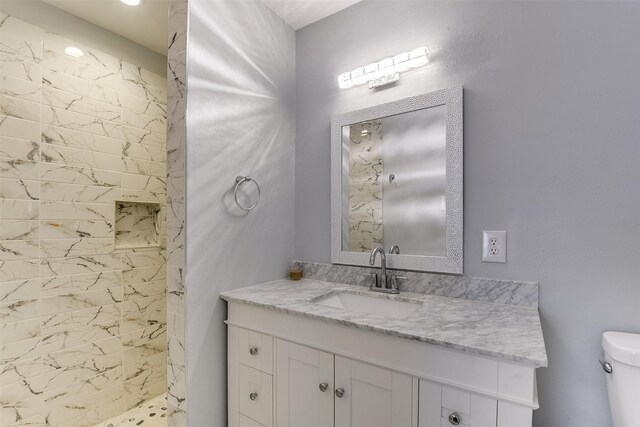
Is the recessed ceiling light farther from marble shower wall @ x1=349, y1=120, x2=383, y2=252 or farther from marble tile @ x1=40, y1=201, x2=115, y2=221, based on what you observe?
marble shower wall @ x1=349, y1=120, x2=383, y2=252

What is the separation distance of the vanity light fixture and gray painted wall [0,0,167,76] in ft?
4.96

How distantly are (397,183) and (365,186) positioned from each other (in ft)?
0.59

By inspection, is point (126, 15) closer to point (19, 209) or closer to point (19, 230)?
point (19, 209)

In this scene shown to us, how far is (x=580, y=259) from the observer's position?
116 centimetres

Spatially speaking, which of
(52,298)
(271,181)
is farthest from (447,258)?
(52,298)

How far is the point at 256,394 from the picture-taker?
136cm

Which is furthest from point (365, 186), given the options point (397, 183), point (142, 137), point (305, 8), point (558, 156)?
point (142, 137)

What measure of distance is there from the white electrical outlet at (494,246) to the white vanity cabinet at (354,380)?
554 millimetres

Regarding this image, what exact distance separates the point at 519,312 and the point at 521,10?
3.99ft

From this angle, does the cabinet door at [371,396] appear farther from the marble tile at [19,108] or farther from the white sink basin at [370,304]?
the marble tile at [19,108]

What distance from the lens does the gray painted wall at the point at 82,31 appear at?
1.68 meters

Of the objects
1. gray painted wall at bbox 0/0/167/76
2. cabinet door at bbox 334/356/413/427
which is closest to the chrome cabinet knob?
cabinet door at bbox 334/356/413/427

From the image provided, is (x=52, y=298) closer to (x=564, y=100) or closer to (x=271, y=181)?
(x=271, y=181)

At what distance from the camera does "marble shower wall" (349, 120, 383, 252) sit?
1633mm
